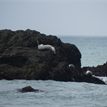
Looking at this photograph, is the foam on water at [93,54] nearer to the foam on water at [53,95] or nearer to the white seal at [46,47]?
the white seal at [46,47]

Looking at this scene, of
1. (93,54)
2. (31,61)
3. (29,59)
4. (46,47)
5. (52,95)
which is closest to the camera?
(52,95)

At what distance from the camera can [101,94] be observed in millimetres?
11945

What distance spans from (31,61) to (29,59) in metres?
0.25

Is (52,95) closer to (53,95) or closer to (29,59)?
(53,95)

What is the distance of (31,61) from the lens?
15.1m

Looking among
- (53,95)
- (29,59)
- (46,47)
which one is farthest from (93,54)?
(53,95)

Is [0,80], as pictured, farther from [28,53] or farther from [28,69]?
[28,53]

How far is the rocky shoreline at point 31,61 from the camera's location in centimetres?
1450

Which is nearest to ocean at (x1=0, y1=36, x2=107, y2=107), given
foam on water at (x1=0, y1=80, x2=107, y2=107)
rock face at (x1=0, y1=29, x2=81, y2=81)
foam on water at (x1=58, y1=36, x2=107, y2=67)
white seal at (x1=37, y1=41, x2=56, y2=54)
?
foam on water at (x1=0, y1=80, x2=107, y2=107)

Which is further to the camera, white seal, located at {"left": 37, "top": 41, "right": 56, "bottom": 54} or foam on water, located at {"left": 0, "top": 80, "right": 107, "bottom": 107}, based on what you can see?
white seal, located at {"left": 37, "top": 41, "right": 56, "bottom": 54}

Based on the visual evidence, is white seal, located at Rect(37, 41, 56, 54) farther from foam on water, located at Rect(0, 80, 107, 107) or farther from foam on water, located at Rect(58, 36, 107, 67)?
foam on water, located at Rect(58, 36, 107, 67)

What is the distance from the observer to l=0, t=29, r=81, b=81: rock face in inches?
571

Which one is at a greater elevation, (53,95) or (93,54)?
(93,54)

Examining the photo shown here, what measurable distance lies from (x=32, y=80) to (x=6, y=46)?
14.7 feet
